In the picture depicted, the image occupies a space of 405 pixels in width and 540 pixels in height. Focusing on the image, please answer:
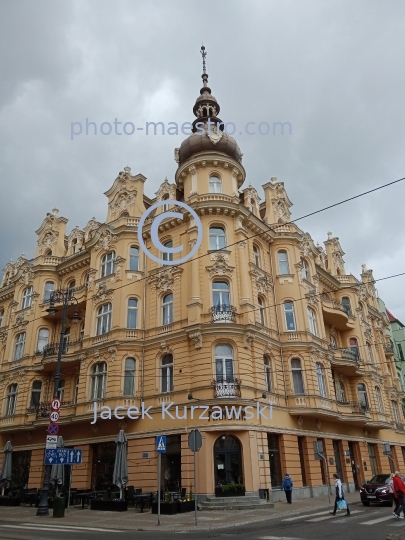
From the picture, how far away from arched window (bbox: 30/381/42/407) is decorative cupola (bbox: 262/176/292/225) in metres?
21.3

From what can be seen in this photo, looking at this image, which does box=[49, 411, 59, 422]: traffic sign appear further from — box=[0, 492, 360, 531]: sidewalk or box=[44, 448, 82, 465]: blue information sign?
box=[0, 492, 360, 531]: sidewalk

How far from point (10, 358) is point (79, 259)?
9966 millimetres

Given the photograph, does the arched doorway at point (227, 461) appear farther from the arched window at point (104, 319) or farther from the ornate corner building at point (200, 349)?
the arched window at point (104, 319)

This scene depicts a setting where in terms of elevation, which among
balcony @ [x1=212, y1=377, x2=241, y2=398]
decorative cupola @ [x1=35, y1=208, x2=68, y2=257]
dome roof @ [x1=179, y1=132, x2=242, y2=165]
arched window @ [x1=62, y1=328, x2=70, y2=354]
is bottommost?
balcony @ [x1=212, y1=377, x2=241, y2=398]

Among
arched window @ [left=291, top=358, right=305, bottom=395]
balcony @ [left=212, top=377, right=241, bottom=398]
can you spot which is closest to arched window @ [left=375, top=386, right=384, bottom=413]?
arched window @ [left=291, top=358, right=305, bottom=395]

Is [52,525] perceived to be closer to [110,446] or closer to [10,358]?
[110,446]

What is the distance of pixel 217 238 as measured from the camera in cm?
2869

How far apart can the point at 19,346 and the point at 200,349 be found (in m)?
18.5

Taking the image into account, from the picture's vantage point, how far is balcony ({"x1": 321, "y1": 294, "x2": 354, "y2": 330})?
35.1 meters

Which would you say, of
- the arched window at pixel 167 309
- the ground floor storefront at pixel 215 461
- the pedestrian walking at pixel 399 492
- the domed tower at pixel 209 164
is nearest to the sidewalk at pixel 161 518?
the ground floor storefront at pixel 215 461

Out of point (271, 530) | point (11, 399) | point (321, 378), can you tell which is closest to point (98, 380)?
point (11, 399)

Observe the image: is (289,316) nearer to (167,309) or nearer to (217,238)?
(217,238)

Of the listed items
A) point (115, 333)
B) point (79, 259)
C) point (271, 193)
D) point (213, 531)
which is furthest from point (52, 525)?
point (271, 193)

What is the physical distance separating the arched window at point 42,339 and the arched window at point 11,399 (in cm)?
356
